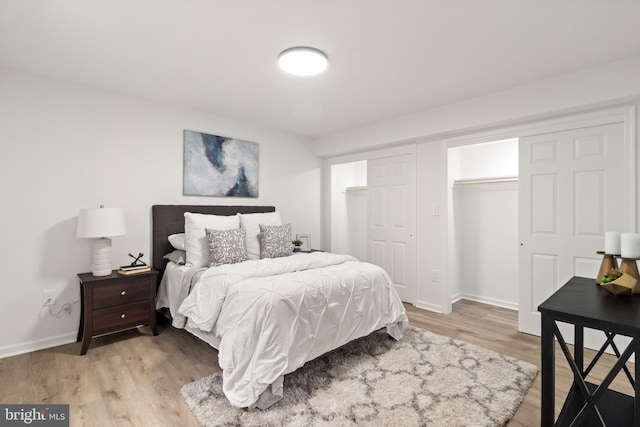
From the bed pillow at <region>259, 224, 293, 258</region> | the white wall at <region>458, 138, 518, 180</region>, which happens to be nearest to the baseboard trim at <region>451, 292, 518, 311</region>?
the white wall at <region>458, 138, 518, 180</region>

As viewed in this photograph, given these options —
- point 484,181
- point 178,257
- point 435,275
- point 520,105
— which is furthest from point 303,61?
point 435,275

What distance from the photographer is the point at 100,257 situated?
9.22ft

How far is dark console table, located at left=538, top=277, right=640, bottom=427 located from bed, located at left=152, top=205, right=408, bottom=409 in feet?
4.39

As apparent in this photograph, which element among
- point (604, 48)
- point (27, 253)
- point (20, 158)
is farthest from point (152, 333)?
point (604, 48)

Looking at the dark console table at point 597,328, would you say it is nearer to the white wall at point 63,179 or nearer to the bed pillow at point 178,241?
the bed pillow at point 178,241

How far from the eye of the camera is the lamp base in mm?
2801

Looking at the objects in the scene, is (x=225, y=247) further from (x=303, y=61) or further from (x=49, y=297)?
(x=303, y=61)

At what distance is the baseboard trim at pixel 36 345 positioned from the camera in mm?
2592

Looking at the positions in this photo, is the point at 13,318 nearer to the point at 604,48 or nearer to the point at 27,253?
the point at 27,253

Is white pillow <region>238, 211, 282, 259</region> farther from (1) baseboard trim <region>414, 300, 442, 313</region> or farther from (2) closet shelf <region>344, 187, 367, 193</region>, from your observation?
(1) baseboard trim <region>414, 300, 442, 313</region>

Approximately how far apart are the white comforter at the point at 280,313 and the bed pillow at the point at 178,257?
0.60 metres

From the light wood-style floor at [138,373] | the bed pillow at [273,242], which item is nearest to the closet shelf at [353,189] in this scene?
the bed pillow at [273,242]

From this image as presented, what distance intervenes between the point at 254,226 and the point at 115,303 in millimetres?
1499

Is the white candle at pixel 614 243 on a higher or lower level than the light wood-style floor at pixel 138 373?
higher
